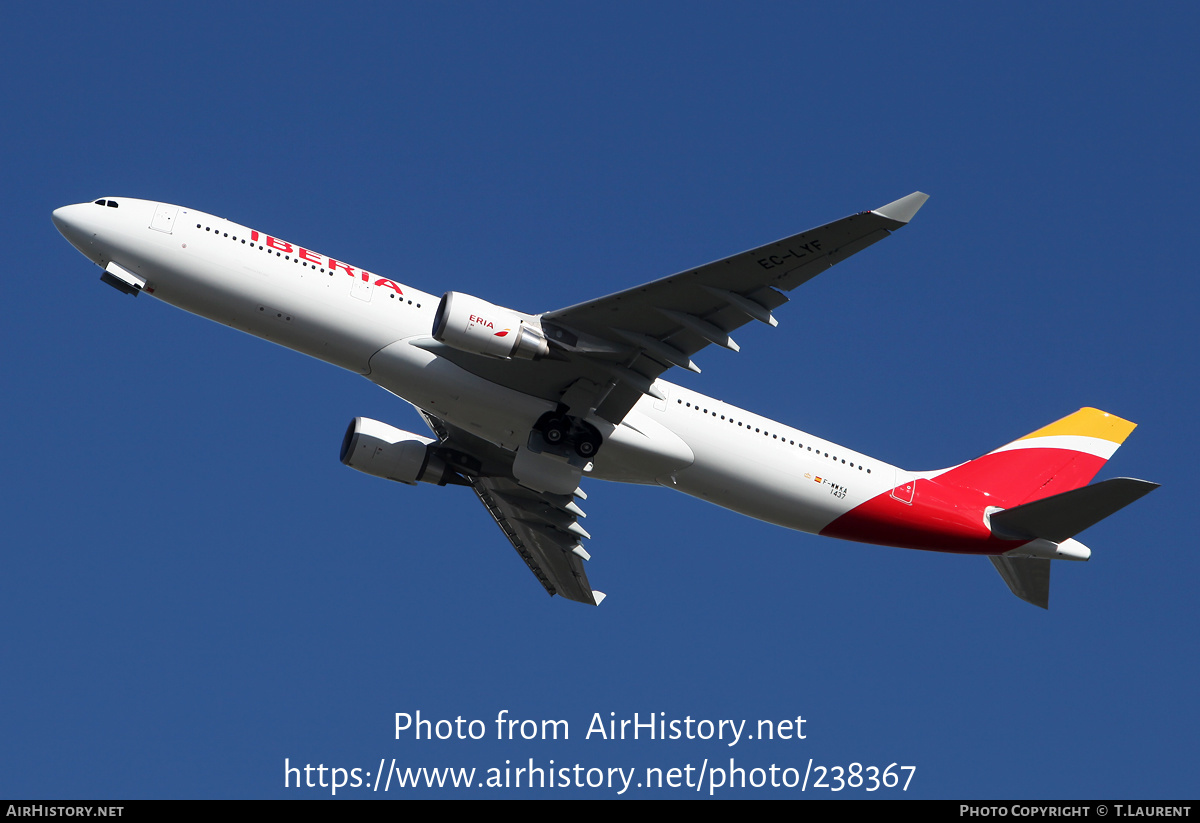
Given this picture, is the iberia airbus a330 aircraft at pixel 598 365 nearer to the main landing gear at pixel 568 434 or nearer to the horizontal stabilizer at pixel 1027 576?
the main landing gear at pixel 568 434

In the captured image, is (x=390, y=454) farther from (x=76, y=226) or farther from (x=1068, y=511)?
(x=1068, y=511)

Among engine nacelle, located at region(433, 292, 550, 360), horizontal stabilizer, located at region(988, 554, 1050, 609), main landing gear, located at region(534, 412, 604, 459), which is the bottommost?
horizontal stabilizer, located at region(988, 554, 1050, 609)

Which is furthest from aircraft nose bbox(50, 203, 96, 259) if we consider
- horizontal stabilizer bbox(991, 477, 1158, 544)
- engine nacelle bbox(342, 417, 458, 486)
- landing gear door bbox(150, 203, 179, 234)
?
horizontal stabilizer bbox(991, 477, 1158, 544)

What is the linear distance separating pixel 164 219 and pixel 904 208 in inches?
662

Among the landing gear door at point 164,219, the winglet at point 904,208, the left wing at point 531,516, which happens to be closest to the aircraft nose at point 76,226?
the landing gear door at point 164,219

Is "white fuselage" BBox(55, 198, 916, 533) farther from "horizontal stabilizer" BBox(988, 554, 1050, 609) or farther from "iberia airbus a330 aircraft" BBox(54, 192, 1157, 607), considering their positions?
"horizontal stabilizer" BBox(988, 554, 1050, 609)

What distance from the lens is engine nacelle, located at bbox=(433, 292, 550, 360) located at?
2594 cm

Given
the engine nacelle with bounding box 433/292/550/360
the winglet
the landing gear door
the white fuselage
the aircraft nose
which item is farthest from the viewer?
the aircraft nose

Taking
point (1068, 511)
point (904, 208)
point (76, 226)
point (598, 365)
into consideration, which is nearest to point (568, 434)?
point (598, 365)

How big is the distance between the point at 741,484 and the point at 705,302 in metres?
5.66

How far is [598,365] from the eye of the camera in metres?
27.4

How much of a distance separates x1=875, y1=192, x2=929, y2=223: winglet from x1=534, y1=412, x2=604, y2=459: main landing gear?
9.02m

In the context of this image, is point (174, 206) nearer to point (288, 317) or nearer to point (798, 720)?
point (288, 317)

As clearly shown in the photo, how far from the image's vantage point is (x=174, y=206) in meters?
27.9
